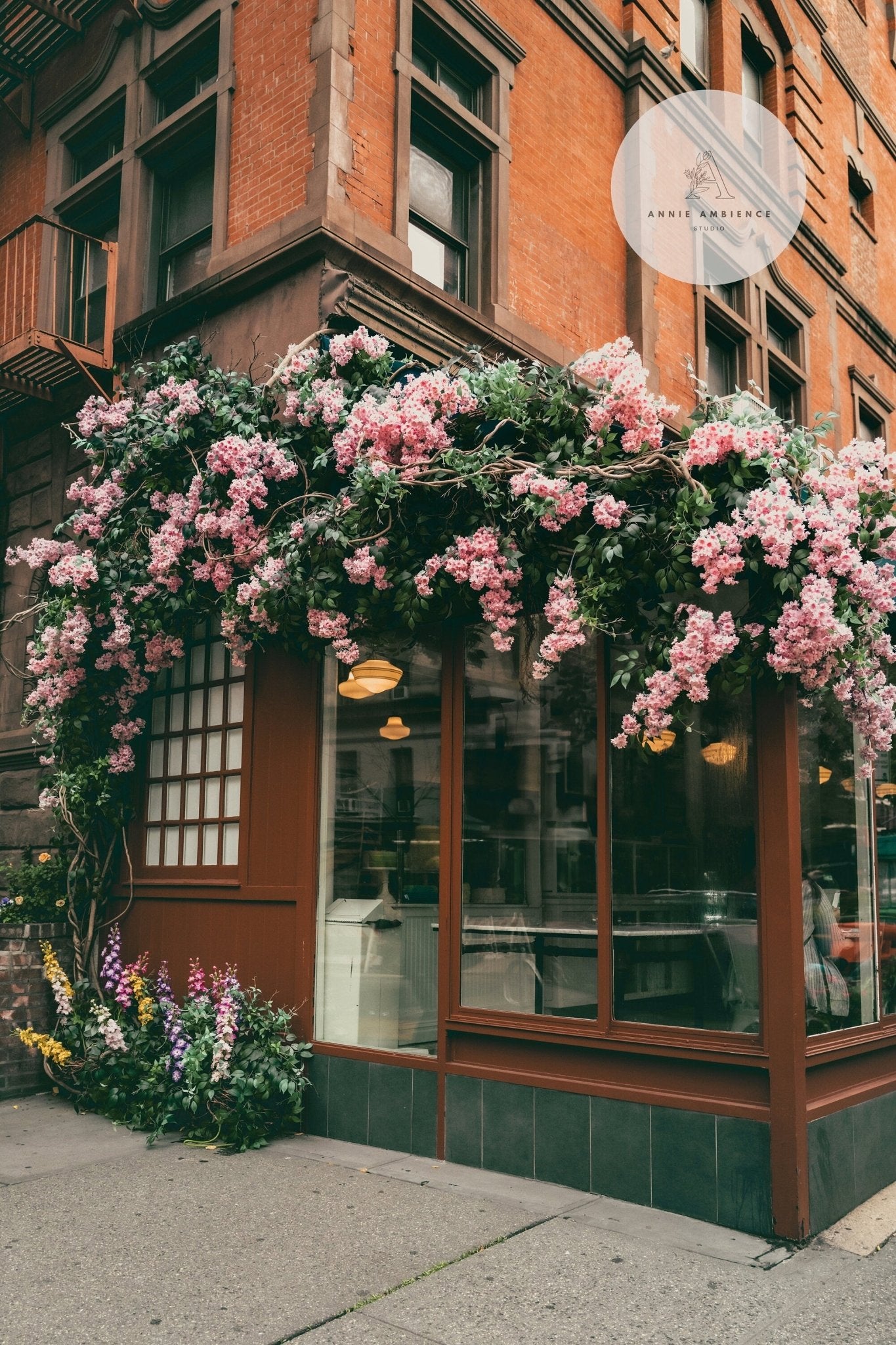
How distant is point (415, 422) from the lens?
21.4ft

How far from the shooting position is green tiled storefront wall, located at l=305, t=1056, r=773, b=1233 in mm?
5840

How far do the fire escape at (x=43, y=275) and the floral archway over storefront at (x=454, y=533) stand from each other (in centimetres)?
165

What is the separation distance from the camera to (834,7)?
17891 mm

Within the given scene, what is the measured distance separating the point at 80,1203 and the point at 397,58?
27.3 ft

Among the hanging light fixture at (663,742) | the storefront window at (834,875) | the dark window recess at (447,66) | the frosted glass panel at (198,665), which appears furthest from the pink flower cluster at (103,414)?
the storefront window at (834,875)

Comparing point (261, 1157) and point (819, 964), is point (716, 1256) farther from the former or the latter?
point (261, 1157)

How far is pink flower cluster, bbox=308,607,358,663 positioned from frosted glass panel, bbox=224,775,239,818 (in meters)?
1.87

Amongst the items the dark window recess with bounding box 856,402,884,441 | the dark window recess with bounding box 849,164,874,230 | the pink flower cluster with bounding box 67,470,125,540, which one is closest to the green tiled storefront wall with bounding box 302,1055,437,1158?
the pink flower cluster with bounding box 67,470,125,540

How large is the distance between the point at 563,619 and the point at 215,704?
3.60 m

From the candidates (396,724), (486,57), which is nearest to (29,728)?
(396,724)

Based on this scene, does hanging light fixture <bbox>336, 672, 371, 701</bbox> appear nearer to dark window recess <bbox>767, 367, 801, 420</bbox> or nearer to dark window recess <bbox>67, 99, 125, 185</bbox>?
dark window recess <bbox>67, 99, 125, 185</bbox>

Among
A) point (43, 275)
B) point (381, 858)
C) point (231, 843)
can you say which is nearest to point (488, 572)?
point (381, 858)

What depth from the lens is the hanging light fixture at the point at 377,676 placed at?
7779mm

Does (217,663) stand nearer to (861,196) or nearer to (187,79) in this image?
(187,79)
